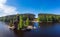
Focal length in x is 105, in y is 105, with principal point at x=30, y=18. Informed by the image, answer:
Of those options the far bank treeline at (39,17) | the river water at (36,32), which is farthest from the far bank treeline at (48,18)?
the river water at (36,32)

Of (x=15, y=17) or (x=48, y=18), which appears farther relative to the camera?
(x=48, y=18)

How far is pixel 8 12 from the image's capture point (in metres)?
3.37

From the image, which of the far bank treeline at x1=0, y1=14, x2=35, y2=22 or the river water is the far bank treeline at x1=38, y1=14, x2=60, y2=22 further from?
the far bank treeline at x1=0, y1=14, x2=35, y2=22

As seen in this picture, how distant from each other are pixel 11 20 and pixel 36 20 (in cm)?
80

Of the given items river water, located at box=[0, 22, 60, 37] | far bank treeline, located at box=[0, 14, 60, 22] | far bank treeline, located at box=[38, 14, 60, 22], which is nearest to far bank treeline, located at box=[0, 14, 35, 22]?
far bank treeline, located at box=[0, 14, 60, 22]

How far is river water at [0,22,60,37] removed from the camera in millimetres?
3303

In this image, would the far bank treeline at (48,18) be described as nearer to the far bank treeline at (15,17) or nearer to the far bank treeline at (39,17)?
the far bank treeline at (39,17)

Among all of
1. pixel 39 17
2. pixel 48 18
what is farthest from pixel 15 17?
pixel 48 18

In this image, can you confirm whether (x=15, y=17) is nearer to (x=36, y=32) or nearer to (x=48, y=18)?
(x=36, y=32)

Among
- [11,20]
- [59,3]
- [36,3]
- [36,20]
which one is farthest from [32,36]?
[59,3]

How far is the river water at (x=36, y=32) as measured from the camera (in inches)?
130

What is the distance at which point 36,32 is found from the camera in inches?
133

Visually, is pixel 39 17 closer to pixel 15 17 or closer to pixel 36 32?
pixel 36 32

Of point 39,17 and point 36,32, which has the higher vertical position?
point 39,17
